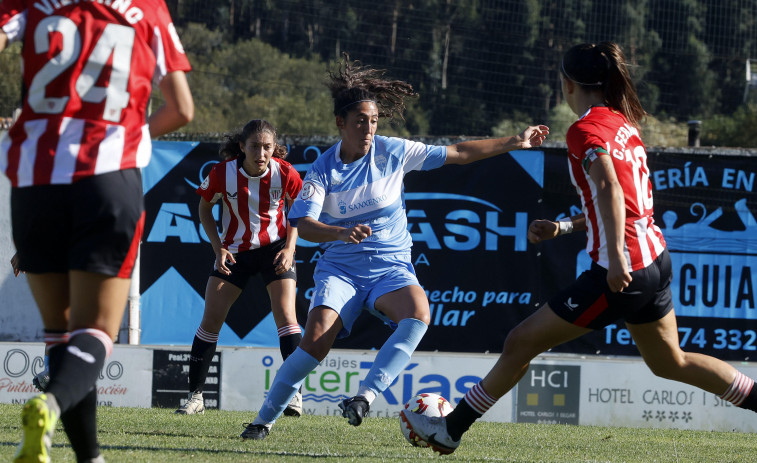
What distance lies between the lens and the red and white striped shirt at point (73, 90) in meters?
2.94

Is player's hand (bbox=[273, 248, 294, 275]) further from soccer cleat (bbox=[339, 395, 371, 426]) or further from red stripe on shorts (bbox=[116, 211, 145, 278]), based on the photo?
red stripe on shorts (bbox=[116, 211, 145, 278])

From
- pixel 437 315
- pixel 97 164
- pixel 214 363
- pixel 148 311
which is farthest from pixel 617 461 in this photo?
pixel 148 311

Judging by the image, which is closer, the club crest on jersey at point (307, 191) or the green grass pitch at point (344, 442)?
the green grass pitch at point (344, 442)

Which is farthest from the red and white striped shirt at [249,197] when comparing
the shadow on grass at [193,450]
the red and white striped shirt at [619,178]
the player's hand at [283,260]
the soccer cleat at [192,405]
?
→ the red and white striped shirt at [619,178]

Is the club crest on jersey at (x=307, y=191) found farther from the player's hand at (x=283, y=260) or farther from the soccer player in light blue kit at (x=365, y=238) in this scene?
the player's hand at (x=283, y=260)

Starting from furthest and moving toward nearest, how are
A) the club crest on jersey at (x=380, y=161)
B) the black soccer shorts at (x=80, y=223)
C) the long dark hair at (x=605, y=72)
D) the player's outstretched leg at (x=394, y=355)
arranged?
the club crest on jersey at (x=380, y=161) < the player's outstretched leg at (x=394, y=355) < the long dark hair at (x=605, y=72) < the black soccer shorts at (x=80, y=223)

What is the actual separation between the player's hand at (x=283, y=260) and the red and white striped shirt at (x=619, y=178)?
2.48 metres

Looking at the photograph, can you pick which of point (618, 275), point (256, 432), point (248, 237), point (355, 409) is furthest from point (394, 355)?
point (248, 237)

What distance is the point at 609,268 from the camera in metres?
3.91

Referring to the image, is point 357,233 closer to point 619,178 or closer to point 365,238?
point 365,238

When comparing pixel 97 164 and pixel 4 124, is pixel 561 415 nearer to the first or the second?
Answer: pixel 97 164

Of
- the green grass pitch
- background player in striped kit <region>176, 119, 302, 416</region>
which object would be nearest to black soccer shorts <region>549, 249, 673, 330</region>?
the green grass pitch

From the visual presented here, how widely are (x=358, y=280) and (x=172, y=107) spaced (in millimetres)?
1946

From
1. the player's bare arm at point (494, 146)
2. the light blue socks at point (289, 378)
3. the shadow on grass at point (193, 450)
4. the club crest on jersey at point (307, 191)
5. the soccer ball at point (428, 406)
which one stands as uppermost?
the player's bare arm at point (494, 146)
